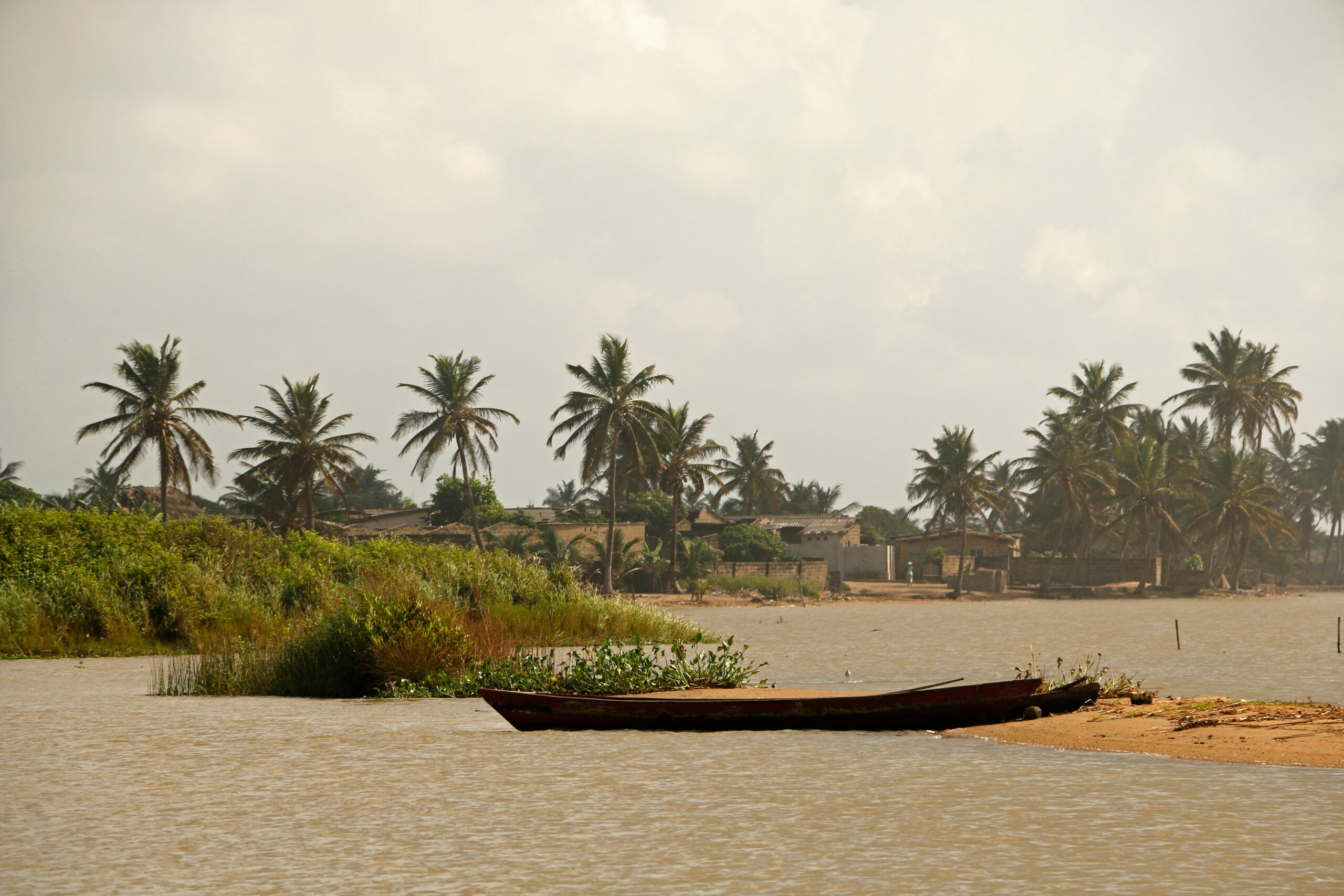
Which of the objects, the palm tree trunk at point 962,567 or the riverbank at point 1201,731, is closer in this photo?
the riverbank at point 1201,731

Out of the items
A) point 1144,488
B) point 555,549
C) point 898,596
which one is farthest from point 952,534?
point 555,549

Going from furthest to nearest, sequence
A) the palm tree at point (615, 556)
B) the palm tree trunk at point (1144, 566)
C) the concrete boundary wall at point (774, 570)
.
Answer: the palm tree trunk at point (1144, 566) < the concrete boundary wall at point (774, 570) < the palm tree at point (615, 556)

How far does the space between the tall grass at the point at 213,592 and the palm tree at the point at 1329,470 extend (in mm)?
92314

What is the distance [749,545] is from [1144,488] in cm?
2388

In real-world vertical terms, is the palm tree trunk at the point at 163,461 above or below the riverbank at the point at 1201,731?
above

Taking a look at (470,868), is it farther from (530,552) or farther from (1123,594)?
(1123,594)

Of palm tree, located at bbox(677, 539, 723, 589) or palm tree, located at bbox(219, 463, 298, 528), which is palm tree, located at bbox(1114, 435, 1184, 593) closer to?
palm tree, located at bbox(677, 539, 723, 589)

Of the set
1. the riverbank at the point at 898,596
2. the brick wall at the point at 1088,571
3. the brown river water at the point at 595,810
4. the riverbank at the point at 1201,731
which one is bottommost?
the brown river water at the point at 595,810

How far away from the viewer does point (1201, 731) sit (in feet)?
39.7

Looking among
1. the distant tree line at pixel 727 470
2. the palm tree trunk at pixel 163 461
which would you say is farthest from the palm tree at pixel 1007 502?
the palm tree trunk at pixel 163 461

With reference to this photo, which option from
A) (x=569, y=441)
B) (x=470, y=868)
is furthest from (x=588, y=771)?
(x=569, y=441)

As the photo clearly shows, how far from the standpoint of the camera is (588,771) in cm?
1094

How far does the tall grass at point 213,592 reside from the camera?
24.0 meters

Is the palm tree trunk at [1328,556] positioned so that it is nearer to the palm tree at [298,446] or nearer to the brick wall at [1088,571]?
the brick wall at [1088,571]
